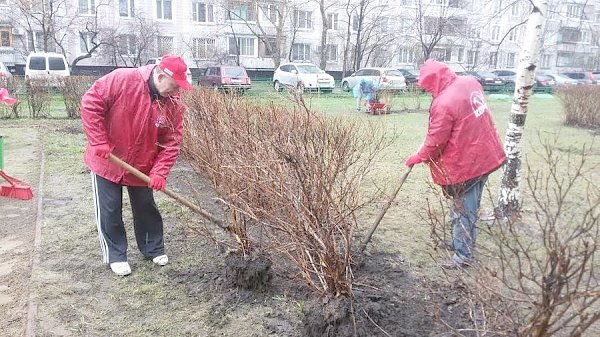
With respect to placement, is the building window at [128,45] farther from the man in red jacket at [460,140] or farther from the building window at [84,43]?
the man in red jacket at [460,140]

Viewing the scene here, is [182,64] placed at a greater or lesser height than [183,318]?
greater

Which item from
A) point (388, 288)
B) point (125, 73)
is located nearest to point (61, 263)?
point (125, 73)

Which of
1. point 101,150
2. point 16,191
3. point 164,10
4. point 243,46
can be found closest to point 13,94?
point 16,191

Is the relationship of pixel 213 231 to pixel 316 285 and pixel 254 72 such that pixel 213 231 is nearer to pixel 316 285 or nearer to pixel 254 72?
pixel 316 285

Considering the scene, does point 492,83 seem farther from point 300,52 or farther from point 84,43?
point 84,43

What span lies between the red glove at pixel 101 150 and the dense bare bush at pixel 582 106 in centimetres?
1211

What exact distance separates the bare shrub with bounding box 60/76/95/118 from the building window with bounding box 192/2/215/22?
24.4 m

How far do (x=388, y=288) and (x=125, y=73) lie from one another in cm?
216

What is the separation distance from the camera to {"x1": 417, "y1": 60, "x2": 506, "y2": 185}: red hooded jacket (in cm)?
334

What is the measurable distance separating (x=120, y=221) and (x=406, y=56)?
4066cm

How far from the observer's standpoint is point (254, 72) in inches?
1409

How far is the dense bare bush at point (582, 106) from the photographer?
12141 millimetres

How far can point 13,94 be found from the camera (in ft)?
39.8

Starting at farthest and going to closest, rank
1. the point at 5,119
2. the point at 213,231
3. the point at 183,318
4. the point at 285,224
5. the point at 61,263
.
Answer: the point at 5,119
the point at 213,231
the point at 61,263
the point at 183,318
the point at 285,224
